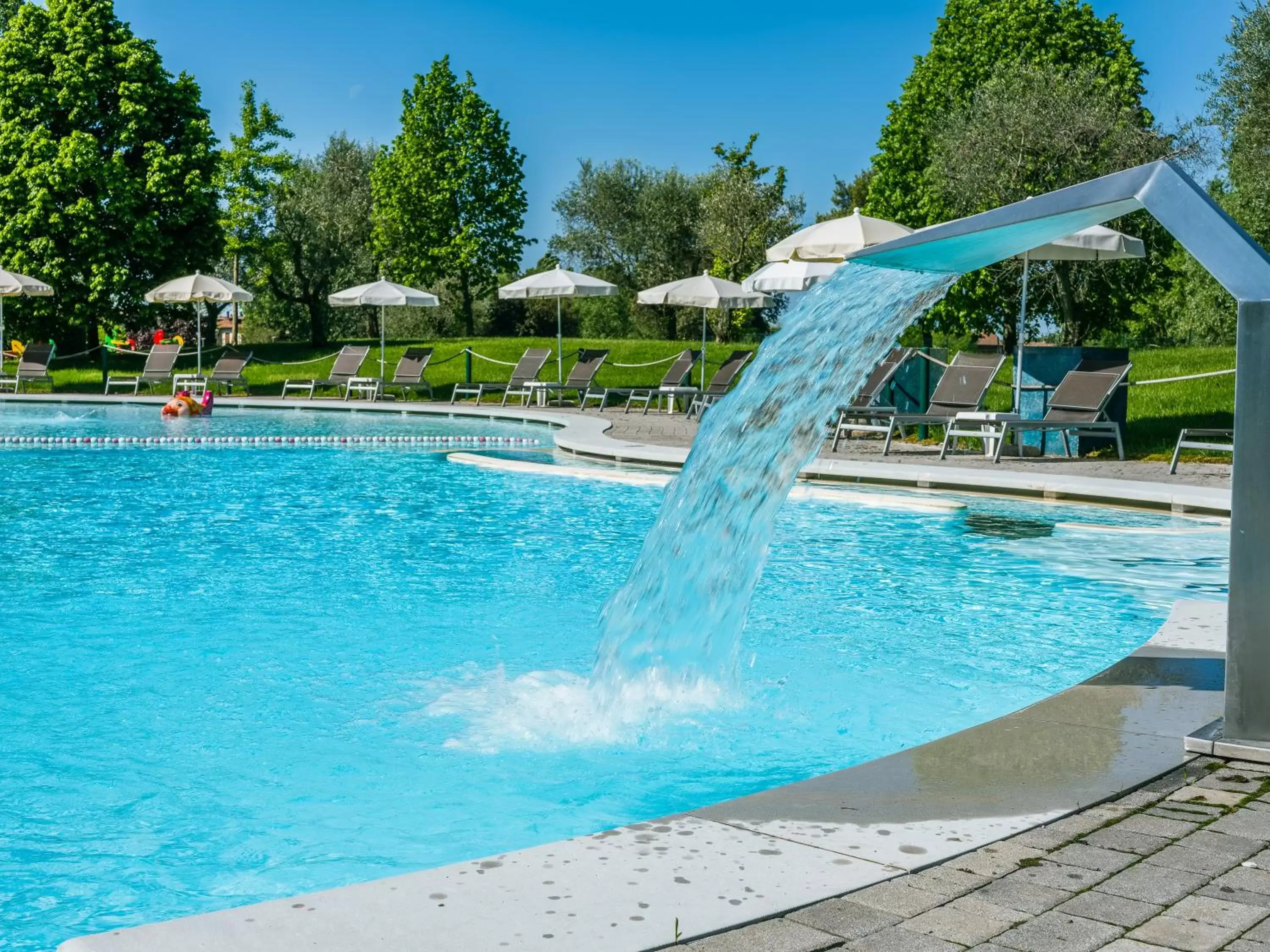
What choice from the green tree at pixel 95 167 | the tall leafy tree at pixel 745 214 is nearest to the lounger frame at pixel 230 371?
the green tree at pixel 95 167

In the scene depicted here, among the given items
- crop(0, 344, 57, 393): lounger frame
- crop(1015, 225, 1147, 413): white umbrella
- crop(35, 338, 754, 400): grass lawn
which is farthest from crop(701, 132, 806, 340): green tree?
crop(1015, 225, 1147, 413): white umbrella

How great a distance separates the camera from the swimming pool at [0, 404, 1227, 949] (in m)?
4.44

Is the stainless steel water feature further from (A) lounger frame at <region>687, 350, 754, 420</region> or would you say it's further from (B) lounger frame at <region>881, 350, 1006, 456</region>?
(A) lounger frame at <region>687, 350, 754, 420</region>

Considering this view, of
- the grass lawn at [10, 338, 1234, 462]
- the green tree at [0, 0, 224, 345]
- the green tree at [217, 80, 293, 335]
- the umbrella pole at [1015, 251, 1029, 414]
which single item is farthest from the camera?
the green tree at [217, 80, 293, 335]

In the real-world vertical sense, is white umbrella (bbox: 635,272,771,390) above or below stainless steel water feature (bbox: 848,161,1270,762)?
above

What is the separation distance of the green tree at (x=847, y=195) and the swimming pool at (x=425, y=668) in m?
53.3

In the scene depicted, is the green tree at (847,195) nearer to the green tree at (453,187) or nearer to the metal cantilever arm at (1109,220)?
the green tree at (453,187)

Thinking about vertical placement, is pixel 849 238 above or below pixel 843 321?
above

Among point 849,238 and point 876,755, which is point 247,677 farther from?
point 849,238

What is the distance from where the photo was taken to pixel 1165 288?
1281 inches

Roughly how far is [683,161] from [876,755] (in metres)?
48.2

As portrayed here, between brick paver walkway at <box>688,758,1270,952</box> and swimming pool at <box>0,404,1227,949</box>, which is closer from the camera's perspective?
brick paver walkway at <box>688,758,1270,952</box>

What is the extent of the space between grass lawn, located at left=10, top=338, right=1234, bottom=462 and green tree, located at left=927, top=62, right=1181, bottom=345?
1962mm

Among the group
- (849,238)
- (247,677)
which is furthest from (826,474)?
(247,677)
